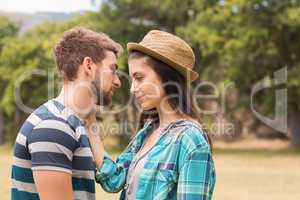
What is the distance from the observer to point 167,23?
30516 millimetres

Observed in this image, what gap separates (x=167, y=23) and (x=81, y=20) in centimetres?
413

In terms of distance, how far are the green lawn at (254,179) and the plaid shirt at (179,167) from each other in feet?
27.5

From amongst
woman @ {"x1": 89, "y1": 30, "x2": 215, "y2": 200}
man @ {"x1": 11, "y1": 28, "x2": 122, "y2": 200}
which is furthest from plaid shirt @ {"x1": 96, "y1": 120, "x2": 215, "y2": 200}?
A: man @ {"x1": 11, "y1": 28, "x2": 122, "y2": 200}

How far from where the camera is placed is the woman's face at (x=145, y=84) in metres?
2.79

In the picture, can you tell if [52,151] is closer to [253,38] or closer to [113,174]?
[113,174]

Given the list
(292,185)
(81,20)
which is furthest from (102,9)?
(292,185)

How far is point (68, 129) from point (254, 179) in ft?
44.9

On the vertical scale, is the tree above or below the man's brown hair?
above

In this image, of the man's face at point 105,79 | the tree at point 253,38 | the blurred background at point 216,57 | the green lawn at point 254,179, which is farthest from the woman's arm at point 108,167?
the tree at point 253,38

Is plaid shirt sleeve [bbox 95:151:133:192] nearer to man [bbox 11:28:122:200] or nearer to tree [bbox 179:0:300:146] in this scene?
man [bbox 11:28:122:200]

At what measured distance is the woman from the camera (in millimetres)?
2535

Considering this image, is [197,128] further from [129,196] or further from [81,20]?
[81,20]

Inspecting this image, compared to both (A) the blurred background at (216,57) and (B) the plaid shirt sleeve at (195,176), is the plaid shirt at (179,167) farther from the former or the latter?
(A) the blurred background at (216,57)

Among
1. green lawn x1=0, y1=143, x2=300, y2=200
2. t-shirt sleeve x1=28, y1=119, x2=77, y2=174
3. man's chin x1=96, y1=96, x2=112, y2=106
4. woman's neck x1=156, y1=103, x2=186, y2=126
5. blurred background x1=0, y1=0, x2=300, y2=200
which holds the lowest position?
green lawn x1=0, y1=143, x2=300, y2=200
